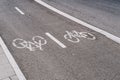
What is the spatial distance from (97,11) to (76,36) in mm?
5435

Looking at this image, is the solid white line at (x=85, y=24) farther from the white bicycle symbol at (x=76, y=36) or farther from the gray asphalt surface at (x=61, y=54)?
the white bicycle symbol at (x=76, y=36)

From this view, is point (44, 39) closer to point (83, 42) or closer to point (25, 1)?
point (83, 42)

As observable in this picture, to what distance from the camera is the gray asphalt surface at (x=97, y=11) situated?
12.7 metres

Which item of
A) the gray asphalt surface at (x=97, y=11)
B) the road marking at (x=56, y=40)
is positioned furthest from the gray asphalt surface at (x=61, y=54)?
the gray asphalt surface at (x=97, y=11)

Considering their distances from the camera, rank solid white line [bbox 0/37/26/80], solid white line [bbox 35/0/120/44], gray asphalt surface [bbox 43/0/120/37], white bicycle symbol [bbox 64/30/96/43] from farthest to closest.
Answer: gray asphalt surface [bbox 43/0/120/37], white bicycle symbol [bbox 64/30/96/43], solid white line [bbox 35/0/120/44], solid white line [bbox 0/37/26/80]

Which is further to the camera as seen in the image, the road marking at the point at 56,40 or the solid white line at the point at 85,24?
the solid white line at the point at 85,24

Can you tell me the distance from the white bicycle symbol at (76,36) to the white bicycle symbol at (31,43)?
1.27 meters

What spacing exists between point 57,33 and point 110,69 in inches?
181

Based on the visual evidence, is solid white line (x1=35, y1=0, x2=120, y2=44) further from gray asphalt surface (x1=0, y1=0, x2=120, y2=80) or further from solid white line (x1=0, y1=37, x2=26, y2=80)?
solid white line (x1=0, y1=37, x2=26, y2=80)

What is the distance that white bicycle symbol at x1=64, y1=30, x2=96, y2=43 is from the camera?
10761 millimetres

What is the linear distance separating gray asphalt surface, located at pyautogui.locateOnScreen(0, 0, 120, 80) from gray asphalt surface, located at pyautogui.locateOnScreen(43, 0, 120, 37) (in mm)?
1118

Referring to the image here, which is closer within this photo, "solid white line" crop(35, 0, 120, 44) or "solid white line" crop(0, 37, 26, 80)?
"solid white line" crop(0, 37, 26, 80)

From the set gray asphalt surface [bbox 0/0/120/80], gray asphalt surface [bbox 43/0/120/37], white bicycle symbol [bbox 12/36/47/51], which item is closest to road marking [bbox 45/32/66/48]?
gray asphalt surface [bbox 0/0/120/80]

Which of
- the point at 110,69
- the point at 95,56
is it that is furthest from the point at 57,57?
the point at 110,69
